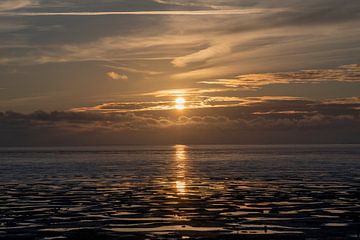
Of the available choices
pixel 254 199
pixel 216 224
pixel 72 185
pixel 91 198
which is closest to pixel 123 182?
pixel 72 185

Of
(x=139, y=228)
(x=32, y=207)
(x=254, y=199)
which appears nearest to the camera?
(x=139, y=228)

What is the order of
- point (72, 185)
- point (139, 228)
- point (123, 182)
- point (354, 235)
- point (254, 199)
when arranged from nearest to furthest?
point (354, 235) → point (139, 228) → point (254, 199) → point (72, 185) → point (123, 182)

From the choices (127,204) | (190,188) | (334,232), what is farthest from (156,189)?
(334,232)

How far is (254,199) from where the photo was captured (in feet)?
149

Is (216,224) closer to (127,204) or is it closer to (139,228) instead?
(139,228)

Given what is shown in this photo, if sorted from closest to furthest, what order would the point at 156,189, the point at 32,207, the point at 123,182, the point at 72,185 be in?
the point at 32,207 < the point at 156,189 < the point at 72,185 < the point at 123,182

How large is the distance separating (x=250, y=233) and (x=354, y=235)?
4865 mm

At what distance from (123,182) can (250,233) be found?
3726 centimetres

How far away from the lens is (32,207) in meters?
40.7

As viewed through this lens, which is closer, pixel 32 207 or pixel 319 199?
pixel 32 207

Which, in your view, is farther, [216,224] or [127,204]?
[127,204]

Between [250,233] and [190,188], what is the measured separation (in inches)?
A: 1081

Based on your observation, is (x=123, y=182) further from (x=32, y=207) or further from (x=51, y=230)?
(x=51, y=230)

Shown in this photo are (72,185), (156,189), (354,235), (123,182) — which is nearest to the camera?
(354,235)
